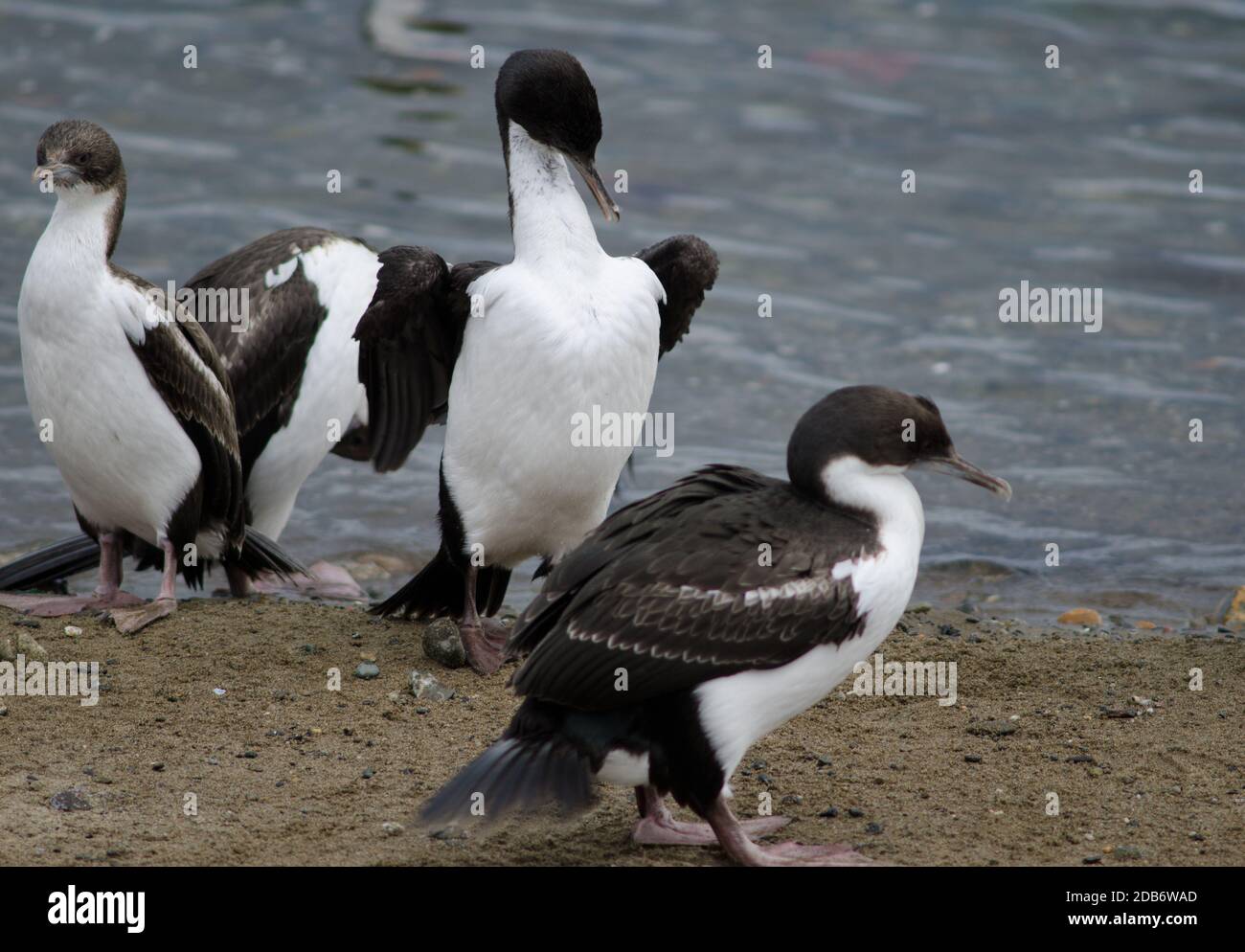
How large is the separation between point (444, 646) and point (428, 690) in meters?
0.31

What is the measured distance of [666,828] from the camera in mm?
5051

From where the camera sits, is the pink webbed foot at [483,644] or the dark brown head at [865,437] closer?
the dark brown head at [865,437]

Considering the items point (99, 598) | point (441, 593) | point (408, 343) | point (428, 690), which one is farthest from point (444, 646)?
point (99, 598)

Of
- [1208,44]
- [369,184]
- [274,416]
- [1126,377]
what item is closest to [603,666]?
[274,416]

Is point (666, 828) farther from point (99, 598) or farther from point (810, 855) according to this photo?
point (99, 598)

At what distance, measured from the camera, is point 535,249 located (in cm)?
642

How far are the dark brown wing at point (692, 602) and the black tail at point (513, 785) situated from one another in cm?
17

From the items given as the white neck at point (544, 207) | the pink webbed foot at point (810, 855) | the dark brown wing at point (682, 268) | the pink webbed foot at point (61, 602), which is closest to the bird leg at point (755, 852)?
the pink webbed foot at point (810, 855)

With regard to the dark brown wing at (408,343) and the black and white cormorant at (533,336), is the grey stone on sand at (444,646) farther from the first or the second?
the dark brown wing at (408,343)

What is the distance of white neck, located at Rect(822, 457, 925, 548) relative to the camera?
4898 mm

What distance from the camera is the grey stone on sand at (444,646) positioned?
655cm

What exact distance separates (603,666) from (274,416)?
11.8 ft

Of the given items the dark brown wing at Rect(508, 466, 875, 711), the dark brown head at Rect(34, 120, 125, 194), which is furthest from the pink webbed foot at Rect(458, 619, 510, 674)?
the dark brown head at Rect(34, 120, 125, 194)

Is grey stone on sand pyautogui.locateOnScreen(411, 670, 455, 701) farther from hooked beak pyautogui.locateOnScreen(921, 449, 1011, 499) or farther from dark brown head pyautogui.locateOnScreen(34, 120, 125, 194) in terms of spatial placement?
dark brown head pyautogui.locateOnScreen(34, 120, 125, 194)
